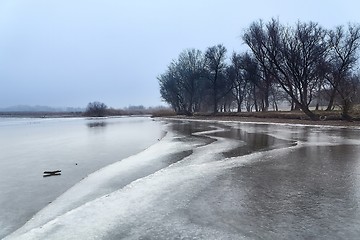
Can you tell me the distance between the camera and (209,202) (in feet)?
27.9

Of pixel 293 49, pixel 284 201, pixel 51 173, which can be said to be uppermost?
pixel 293 49

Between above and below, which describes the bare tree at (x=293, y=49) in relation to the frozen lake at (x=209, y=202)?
above

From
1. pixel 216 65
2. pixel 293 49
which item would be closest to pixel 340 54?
pixel 293 49

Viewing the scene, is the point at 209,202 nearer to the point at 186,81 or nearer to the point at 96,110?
the point at 186,81

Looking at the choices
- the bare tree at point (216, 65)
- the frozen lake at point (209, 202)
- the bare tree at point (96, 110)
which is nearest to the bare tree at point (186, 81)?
the bare tree at point (216, 65)

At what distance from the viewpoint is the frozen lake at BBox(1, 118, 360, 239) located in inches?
257

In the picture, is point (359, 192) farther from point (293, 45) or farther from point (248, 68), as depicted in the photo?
point (248, 68)

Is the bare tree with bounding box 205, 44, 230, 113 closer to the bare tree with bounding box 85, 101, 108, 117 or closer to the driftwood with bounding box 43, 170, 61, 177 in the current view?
the bare tree with bounding box 85, 101, 108, 117

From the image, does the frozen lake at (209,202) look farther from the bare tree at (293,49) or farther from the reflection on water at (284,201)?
the bare tree at (293,49)

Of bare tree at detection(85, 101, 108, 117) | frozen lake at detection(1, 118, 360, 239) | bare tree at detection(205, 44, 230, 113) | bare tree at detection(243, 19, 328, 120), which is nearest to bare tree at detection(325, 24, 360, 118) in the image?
bare tree at detection(243, 19, 328, 120)

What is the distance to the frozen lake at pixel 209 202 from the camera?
6.53 m

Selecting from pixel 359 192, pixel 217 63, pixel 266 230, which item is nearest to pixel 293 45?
pixel 217 63

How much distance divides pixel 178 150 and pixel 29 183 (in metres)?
8.99

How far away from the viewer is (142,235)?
6.39 m
